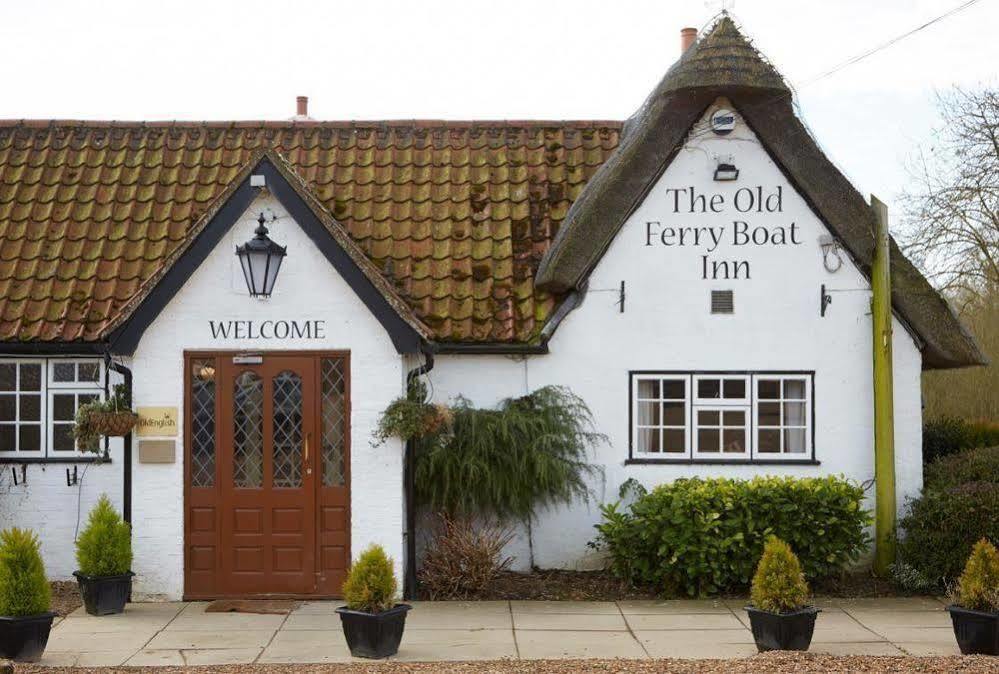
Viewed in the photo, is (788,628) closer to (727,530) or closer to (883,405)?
(727,530)

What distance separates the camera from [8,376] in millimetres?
12570

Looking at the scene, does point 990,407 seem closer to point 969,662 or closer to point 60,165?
point 969,662

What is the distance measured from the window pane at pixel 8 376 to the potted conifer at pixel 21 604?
3.86 metres

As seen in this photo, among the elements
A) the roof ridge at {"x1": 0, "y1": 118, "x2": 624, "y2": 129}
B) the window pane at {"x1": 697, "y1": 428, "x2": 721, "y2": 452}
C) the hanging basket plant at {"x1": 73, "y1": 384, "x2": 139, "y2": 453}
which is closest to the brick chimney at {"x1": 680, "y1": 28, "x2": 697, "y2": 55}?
the roof ridge at {"x1": 0, "y1": 118, "x2": 624, "y2": 129}

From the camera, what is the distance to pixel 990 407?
21703mm

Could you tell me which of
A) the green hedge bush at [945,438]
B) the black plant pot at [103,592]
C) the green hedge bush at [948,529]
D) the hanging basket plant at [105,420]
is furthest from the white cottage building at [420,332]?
the green hedge bush at [945,438]

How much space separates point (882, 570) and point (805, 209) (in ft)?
13.0

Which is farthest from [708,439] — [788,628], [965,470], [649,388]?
[788,628]

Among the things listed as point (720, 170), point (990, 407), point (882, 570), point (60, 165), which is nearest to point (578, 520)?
point (882, 570)

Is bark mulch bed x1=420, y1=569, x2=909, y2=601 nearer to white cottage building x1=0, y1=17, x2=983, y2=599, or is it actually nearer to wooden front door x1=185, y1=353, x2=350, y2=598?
white cottage building x1=0, y1=17, x2=983, y2=599

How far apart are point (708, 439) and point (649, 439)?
640 millimetres

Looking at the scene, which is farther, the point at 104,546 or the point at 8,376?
the point at 8,376

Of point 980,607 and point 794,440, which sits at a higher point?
point 794,440

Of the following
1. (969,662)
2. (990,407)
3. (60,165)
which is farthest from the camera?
(990,407)
